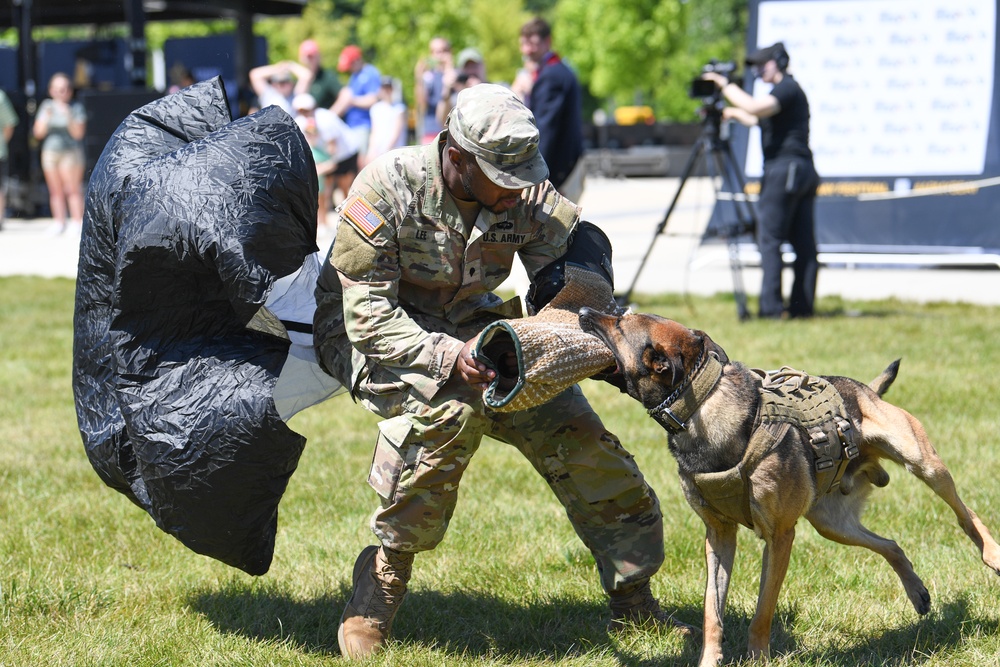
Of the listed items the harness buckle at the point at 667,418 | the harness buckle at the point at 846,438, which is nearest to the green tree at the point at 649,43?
the harness buckle at the point at 846,438

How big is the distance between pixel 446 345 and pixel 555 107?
236 inches

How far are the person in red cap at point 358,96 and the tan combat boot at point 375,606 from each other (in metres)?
11.2

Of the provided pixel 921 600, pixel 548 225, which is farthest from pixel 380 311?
pixel 921 600

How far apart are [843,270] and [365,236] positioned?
10.4 meters

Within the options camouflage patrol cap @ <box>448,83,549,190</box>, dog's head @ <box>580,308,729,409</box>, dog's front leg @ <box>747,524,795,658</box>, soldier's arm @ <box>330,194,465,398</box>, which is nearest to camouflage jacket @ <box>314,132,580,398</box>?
soldier's arm @ <box>330,194,465,398</box>

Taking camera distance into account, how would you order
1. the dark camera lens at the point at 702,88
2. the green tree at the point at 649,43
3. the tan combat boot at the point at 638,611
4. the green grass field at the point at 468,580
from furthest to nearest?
the green tree at the point at 649,43 → the dark camera lens at the point at 702,88 → the tan combat boot at the point at 638,611 → the green grass field at the point at 468,580

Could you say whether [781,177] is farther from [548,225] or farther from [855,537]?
[548,225]

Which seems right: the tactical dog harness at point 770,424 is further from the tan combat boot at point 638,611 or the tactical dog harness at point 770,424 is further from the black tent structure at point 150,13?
the black tent structure at point 150,13

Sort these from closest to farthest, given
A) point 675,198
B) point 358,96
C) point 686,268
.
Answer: point 675,198 → point 686,268 → point 358,96

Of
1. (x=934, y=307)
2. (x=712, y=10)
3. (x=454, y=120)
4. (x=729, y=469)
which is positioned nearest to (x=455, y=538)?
→ (x=729, y=469)

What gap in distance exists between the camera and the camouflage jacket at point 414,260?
3.33 m

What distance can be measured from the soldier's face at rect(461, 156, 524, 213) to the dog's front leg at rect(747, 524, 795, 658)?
51.3 inches

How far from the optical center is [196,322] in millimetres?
3656

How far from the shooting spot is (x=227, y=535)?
359cm
